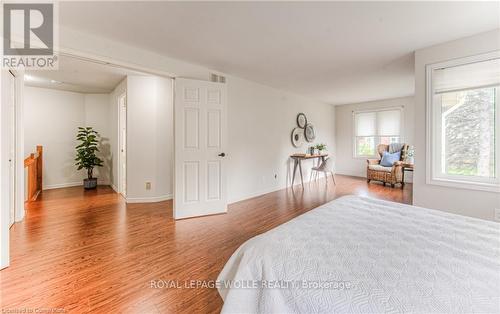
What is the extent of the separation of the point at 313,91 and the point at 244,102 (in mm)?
1932

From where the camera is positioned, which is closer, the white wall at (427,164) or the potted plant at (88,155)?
the white wall at (427,164)

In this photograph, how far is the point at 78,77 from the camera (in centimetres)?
410

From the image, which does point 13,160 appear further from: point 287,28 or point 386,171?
point 386,171

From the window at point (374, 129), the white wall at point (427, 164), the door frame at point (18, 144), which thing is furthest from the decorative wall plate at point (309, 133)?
the door frame at point (18, 144)

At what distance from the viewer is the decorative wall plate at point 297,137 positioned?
5495mm

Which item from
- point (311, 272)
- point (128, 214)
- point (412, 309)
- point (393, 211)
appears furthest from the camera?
point (128, 214)

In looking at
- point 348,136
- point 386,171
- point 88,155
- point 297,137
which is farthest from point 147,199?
point 348,136

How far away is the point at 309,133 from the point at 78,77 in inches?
207

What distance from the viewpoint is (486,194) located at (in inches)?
91.7

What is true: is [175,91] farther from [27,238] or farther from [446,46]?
[446,46]

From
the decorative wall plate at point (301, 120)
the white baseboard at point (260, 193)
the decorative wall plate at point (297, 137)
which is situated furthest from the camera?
the decorative wall plate at point (301, 120)

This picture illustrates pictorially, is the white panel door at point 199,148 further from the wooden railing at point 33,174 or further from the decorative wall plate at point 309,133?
the decorative wall plate at point 309,133

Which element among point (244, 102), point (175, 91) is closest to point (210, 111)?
point (175, 91)

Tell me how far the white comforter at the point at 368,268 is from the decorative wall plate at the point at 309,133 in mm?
4675
